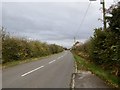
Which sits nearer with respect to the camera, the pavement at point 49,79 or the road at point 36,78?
the pavement at point 49,79

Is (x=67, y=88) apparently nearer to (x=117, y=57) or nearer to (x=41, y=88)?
(x=41, y=88)

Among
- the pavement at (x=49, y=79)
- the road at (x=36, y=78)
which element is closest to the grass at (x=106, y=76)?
the pavement at (x=49, y=79)

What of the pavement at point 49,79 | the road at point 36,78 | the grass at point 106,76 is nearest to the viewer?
the pavement at point 49,79

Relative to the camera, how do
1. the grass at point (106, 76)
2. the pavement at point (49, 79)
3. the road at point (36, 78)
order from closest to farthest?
the pavement at point (49, 79)
the road at point (36, 78)
the grass at point (106, 76)

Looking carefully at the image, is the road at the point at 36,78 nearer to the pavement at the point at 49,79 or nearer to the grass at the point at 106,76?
the pavement at the point at 49,79

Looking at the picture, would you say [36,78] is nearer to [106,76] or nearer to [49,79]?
[49,79]

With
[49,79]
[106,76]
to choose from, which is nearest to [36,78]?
[49,79]

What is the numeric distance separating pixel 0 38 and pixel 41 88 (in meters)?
16.6

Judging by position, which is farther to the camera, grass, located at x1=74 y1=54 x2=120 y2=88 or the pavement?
grass, located at x1=74 y1=54 x2=120 y2=88

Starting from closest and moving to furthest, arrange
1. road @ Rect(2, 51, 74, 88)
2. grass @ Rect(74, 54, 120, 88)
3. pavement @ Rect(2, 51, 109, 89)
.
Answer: pavement @ Rect(2, 51, 109, 89), road @ Rect(2, 51, 74, 88), grass @ Rect(74, 54, 120, 88)

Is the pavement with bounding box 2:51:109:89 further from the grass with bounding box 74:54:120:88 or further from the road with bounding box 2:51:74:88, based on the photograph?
the grass with bounding box 74:54:120:88

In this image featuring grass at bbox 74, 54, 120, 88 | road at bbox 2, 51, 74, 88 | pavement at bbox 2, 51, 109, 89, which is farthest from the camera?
grass at bbox 74, 54, 120, 88

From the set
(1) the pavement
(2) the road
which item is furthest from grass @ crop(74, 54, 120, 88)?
(2) the road

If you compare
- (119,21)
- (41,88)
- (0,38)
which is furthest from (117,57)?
(0,38)
